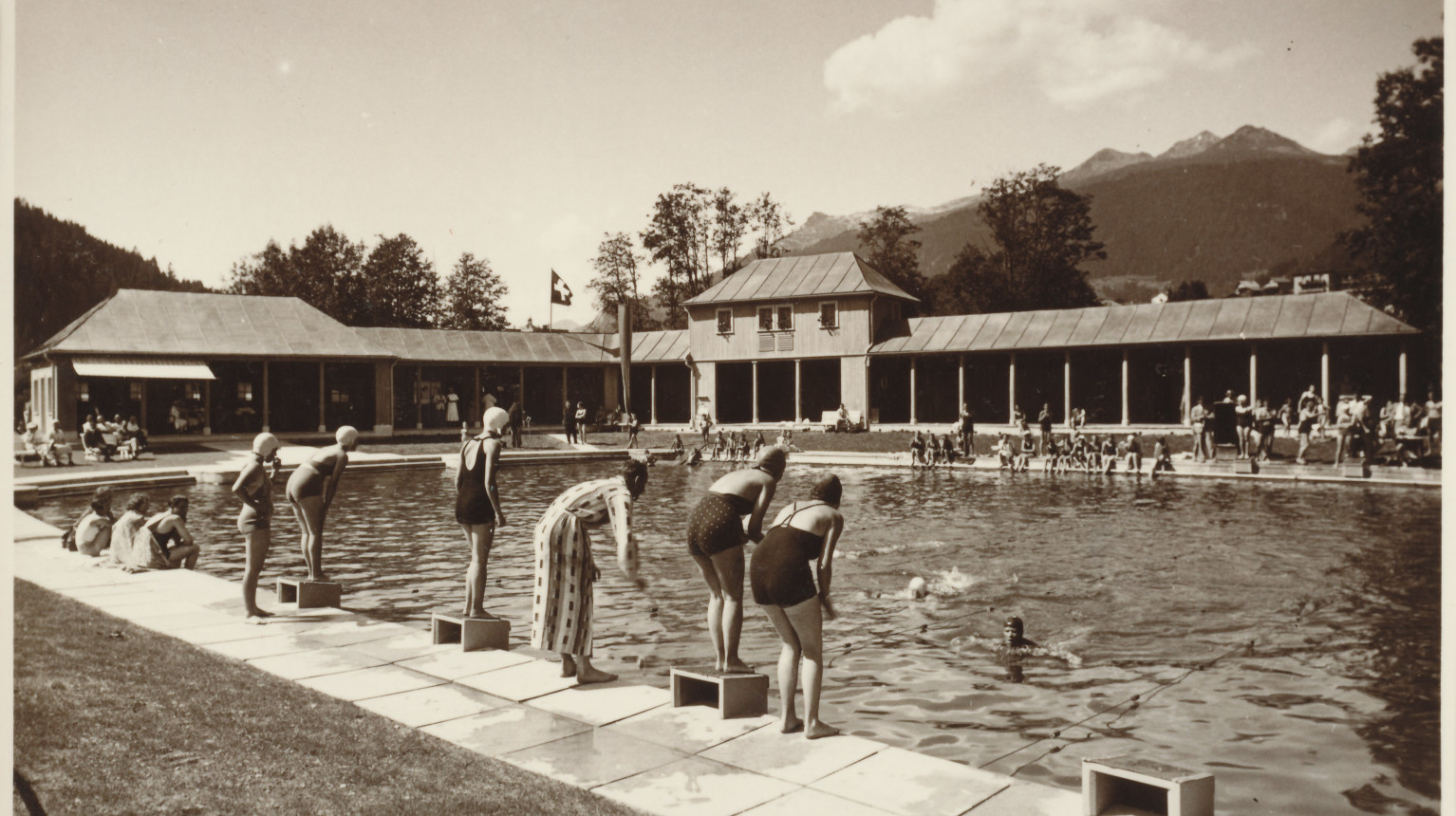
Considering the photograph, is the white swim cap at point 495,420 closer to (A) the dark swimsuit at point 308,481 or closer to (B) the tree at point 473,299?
(A) the dark swimsuit at point 308,481

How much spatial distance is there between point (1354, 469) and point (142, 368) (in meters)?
29.0

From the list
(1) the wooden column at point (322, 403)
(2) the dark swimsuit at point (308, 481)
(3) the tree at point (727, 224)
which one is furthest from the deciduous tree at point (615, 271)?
(1) the wooden column at point (322, 403)

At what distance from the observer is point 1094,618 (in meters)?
8.82

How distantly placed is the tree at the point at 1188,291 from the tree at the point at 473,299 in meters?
24.9

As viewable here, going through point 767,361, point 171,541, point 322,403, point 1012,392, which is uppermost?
point 767,361

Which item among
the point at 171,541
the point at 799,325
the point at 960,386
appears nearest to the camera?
the point at 171,541

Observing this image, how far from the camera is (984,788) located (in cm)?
418

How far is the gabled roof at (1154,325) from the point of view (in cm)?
2459

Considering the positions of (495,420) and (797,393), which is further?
(797,393)

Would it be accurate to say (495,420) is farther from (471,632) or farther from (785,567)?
(785,567)

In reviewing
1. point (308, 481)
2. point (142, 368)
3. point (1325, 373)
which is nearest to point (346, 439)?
point (308, 481)

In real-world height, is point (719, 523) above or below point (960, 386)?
below

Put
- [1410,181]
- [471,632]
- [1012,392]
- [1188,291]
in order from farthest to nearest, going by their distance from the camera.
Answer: [1012,392] < [1188,291] < [471,632] < [1410,181]

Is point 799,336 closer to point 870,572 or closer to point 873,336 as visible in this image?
point 873,336
